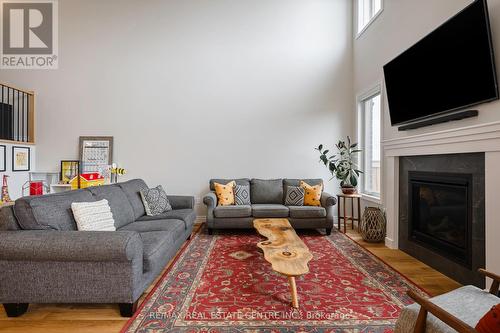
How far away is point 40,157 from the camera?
507 cm

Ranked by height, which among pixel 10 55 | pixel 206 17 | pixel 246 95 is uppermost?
pixel 206 17

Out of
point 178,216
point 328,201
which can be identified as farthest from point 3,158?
point 328,201

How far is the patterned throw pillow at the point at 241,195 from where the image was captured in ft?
15.2

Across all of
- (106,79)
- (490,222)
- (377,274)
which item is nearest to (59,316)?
(377,274)

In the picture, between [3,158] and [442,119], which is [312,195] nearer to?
[442,119]

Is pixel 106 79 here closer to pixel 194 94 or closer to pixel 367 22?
pixel 194 94

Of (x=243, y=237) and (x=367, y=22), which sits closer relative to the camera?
(x=243, y=237)

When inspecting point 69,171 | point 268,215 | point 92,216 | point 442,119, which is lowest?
point 268,215

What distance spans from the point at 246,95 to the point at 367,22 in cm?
241

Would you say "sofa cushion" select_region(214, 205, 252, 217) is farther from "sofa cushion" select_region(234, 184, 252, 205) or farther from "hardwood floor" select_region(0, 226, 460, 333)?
"hardwood floor" select_region(0, 226, 460, 333)

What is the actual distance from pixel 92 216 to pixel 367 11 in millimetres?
5231

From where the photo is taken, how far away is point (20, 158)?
4.64m

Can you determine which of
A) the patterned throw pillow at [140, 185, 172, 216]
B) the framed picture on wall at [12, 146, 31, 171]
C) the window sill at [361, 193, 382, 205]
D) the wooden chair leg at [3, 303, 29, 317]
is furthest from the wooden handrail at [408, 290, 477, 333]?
the framed picture on wall at [12, 146, 31, 171]

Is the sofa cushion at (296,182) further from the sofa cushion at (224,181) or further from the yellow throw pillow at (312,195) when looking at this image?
the sofa cushion at (224,181)
